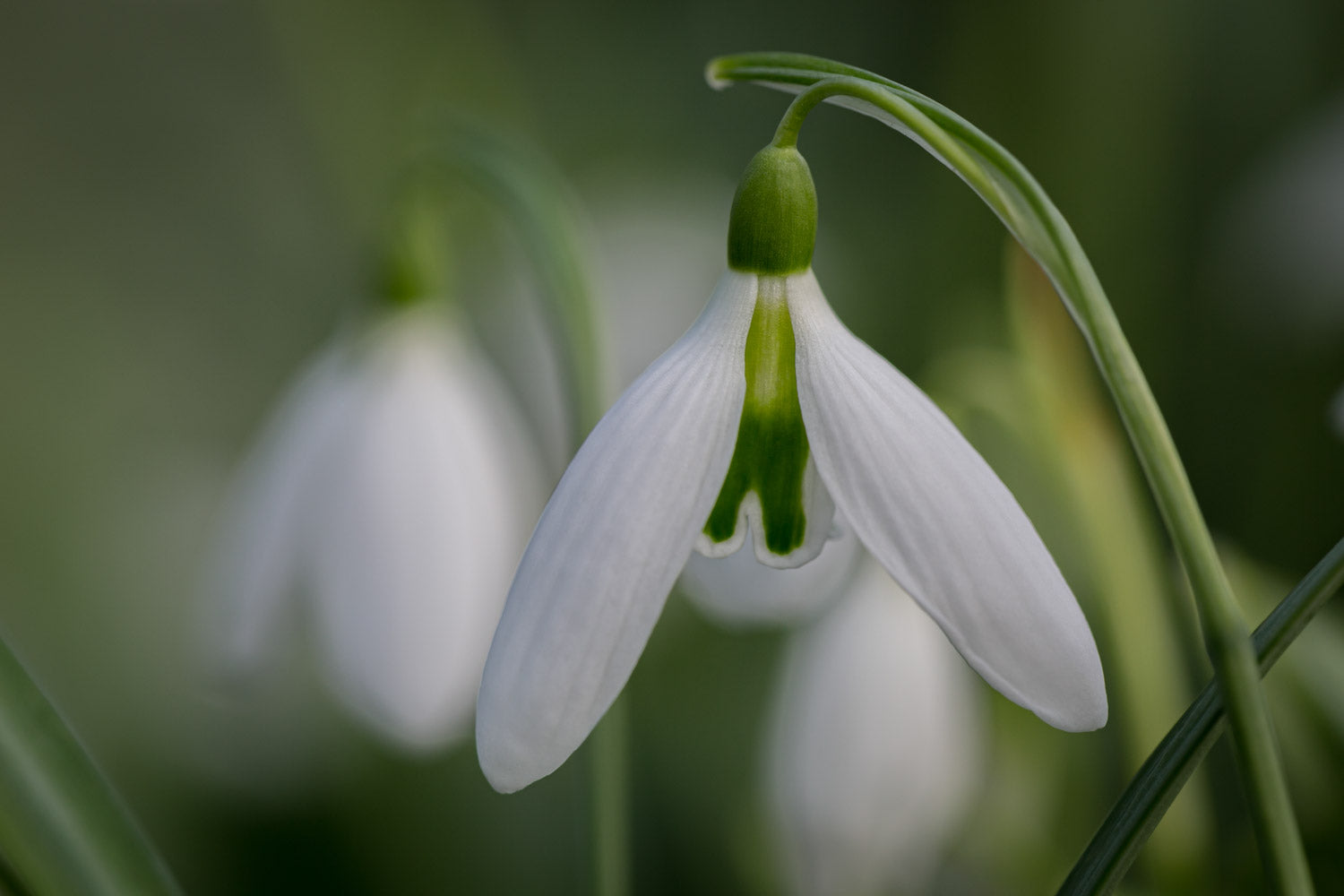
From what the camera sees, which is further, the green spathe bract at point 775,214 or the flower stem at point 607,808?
the flower stem at point 607,808

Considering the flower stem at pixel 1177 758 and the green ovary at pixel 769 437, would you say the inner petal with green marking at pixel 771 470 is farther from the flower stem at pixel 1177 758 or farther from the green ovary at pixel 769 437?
the flower stem at pixel 1177 758

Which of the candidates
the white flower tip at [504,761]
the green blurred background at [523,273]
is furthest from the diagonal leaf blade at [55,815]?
the green blurred background at [523,273]

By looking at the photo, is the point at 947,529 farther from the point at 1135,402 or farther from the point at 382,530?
the point at 382,530

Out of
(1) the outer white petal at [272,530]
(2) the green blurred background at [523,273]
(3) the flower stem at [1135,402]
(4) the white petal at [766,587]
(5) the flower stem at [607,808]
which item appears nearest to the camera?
(3) the flower stem at [1135,402]

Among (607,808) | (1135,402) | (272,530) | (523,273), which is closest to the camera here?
(1135,402)

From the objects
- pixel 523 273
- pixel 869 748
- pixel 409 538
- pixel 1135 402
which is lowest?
pixel 869 748

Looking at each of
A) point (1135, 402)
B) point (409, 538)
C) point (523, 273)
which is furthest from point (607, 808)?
point (523, 273)

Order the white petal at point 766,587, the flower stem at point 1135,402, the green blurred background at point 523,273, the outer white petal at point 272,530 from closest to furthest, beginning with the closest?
the flower stem at point 1135,402 < the outer white petal at point 272,530 < the white petal at point 766,587 < the green blurred background at point 523,273

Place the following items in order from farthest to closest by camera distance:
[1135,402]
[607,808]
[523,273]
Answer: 1. [523,273]
2. [607,808]
3. [1135,402]

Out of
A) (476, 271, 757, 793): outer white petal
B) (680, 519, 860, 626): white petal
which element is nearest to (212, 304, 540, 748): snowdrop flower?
(680, 519, 860, 626): white petal
